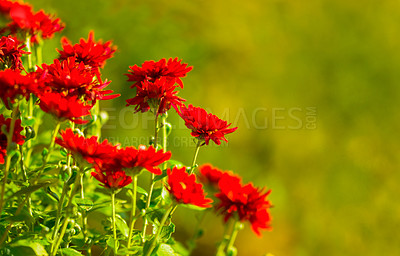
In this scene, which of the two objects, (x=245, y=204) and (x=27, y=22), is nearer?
(x=245, y=204)

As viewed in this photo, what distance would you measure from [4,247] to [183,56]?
85.9 inches

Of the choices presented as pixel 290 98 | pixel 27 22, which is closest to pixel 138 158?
pixel 27 22

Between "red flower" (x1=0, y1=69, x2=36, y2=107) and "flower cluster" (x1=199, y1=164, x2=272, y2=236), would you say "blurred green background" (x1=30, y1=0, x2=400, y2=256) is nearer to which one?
"flower cluster" (x1=199, y1=164, x2=272, y2=236)

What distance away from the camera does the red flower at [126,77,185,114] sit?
0.94 meters

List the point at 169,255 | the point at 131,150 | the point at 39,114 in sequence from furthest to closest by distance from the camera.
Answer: the point at 39,114, the point at 169,255, the point at 131,150

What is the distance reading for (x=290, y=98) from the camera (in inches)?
115

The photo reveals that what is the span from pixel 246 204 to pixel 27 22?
673 millimetres

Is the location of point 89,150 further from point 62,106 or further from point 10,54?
point 10,54

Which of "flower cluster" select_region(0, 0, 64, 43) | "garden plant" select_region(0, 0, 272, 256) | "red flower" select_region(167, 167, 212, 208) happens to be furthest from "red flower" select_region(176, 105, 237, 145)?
"flower cluster" select_region(0, 0, 64, 43)

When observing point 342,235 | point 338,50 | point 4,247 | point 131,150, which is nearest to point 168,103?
point 131,150

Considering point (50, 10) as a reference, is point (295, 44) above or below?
above

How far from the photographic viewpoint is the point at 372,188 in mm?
2811

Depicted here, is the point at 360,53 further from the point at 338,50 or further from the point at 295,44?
the point at 295,44

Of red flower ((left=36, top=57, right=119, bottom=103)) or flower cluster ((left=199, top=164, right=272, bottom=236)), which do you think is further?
flower cluster ((left=199, top=164, right=272, bottom=236))
